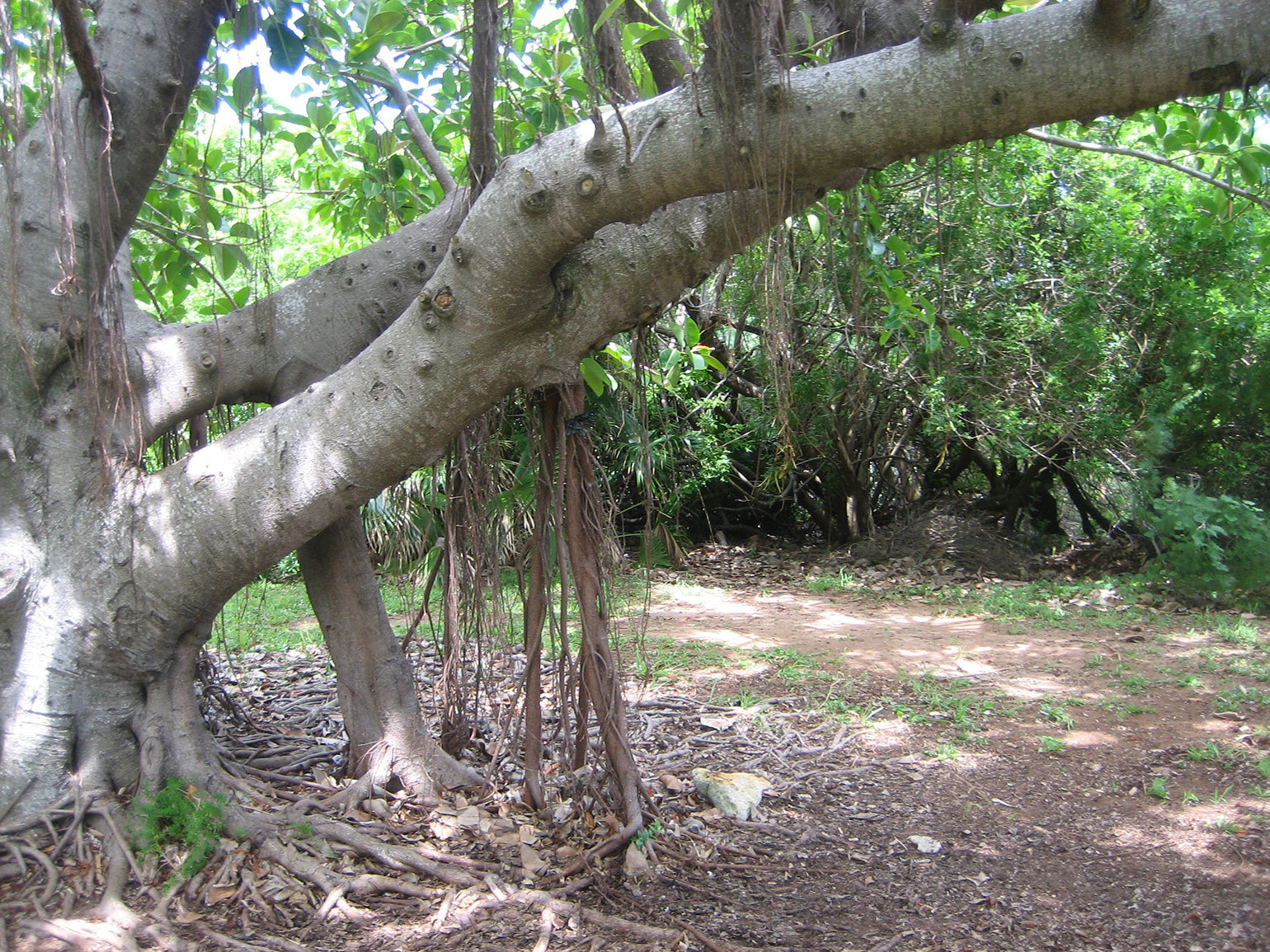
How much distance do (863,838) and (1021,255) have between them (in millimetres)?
6304

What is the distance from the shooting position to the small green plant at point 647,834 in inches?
130

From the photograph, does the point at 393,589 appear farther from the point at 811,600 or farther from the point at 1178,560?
the point at 1178,560

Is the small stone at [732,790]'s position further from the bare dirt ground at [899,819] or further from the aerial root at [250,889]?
the aerial root at [250,889]

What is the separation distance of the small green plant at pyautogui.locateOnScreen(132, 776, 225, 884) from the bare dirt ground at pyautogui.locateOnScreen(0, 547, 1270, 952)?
0.16 metres

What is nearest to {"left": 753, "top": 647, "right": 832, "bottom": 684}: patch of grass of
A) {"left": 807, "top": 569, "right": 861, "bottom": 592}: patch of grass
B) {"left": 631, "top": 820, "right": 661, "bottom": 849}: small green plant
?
{"left": 631, "top": 820, "right": 661, "bottom": 849}: small green plant

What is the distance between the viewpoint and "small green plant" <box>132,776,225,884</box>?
2.94 meters

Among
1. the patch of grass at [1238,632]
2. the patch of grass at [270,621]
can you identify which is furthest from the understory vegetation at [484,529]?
the patch of grass at [270,621]

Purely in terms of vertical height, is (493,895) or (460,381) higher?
(460,381)

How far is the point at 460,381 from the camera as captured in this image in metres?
2.87

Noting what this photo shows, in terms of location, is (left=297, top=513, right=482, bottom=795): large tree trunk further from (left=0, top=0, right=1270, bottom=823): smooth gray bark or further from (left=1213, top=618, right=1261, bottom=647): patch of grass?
(left=1213, top=618, right=1261, bottom=647): patch of grass

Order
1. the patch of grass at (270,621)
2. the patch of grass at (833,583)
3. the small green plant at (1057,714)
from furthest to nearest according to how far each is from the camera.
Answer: the patch of grass at (833,583) < the patch of grass at (270,621) < the small green plant at (1057,714)

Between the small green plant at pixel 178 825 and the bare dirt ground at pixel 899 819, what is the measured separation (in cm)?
16

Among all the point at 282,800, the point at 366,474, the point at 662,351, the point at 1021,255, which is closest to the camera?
the point at 366,474

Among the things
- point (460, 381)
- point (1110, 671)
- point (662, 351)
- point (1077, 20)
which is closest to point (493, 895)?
point (460, 381)
